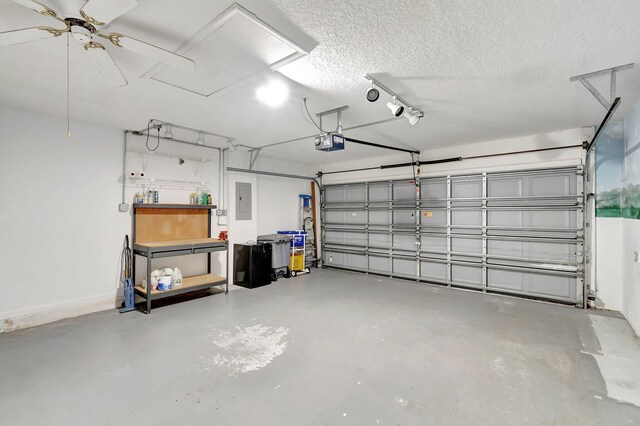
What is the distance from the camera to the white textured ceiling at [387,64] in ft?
6.06

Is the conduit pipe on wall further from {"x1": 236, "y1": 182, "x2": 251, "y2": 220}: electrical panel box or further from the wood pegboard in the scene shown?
the wood pegboard

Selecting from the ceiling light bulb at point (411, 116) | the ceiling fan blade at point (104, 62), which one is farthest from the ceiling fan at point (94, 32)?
the ceiling light bulb at point (411, 116)

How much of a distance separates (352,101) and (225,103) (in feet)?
4.97

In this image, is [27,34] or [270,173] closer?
[27,34]

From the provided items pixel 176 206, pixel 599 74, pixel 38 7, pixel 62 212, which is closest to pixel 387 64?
pixel 599 74

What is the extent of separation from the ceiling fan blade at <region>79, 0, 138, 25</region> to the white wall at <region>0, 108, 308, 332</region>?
10.3 ft

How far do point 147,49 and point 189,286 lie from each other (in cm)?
367

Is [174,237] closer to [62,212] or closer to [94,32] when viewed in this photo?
[62,212]

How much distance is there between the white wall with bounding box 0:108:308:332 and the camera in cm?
361

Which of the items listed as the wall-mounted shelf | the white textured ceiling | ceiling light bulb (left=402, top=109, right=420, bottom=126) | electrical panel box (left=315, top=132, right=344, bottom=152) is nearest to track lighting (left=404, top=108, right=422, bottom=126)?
ceiling light bulb (left=402, top=109, right=420, bottom=126)

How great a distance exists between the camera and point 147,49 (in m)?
1.91

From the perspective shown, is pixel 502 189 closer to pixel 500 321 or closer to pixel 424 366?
pixel 500 321

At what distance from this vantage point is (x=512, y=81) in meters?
2.85

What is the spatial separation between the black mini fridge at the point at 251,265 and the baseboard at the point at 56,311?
208 cm
